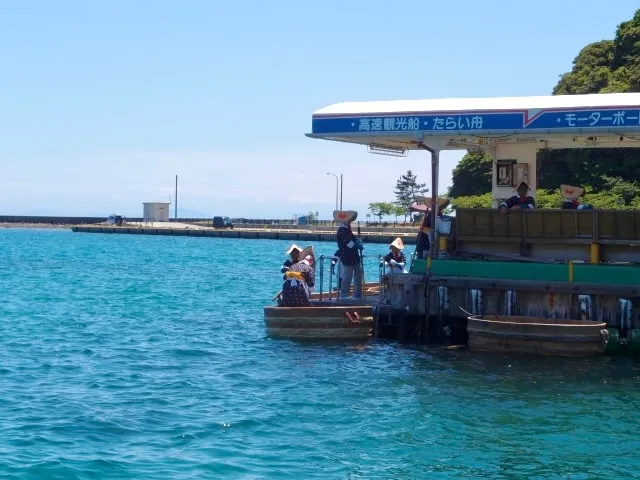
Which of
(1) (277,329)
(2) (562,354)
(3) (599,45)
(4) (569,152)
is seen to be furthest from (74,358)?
(3) (599,45)

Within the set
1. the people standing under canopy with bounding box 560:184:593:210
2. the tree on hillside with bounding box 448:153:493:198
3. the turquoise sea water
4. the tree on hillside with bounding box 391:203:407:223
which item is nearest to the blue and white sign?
the people standing under canopy with bounding box 560:184:593:210

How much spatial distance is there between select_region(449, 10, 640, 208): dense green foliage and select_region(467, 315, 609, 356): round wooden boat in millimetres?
32752

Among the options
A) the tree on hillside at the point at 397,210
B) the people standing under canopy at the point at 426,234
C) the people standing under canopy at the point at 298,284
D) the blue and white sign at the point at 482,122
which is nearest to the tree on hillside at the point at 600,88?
the people standing under canopy at the point at 426,234

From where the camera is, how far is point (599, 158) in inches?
2416

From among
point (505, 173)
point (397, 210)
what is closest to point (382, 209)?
point (397, 210)

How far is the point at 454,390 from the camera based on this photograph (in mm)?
17156

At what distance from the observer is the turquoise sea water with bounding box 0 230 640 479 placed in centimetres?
1271

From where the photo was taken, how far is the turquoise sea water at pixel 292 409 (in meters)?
12.7

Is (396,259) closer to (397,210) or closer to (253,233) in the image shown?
(253,233)

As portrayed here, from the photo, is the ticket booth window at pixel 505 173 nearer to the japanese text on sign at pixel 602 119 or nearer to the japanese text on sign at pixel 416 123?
the japanese text on sign at pixel 416 123

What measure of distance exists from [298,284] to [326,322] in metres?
1.07

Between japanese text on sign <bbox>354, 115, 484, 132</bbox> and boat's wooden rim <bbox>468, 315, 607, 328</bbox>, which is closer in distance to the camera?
boat's wooden rim <bbox>468, 315, 607, 328</bbox>

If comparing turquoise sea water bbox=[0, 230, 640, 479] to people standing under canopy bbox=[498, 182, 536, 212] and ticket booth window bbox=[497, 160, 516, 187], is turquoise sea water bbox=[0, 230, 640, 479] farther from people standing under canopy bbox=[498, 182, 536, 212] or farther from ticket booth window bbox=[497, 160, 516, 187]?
ticket booth window bbox=[497, 160, 516, 187]

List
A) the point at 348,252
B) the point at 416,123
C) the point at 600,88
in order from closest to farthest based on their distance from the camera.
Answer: the point at 416,123
the point at 348,252
the point at 600,88
